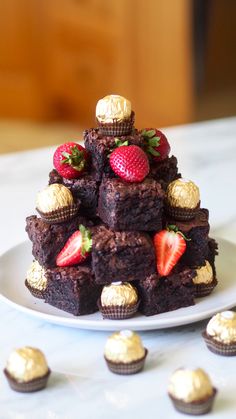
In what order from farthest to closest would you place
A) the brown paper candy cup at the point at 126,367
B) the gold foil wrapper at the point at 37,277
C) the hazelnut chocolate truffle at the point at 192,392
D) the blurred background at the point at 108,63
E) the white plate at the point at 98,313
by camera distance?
the blurred background at the point at 108,63 < the gold foil wrapper at the point at 37,277 < the white plate at the point at 98,313 < the brown paper candy cup at the point at 126,367 < the hazelnut chocolate truffle at the point at 192,392

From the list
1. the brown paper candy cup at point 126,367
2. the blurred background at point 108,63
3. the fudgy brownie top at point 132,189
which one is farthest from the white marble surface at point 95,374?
the blurred background at point 108,63

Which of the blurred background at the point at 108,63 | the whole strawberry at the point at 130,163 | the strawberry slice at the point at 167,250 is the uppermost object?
the whole strawberry at the point at 130,163

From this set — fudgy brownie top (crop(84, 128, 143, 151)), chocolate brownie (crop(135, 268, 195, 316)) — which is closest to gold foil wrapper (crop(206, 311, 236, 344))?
chocolate brownie (crop(135, 268, 195, 316))

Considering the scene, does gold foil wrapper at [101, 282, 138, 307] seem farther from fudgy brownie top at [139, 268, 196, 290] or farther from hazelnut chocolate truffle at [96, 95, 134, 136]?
hazelnut chocolate truffle at [96, 95, 134, 136]

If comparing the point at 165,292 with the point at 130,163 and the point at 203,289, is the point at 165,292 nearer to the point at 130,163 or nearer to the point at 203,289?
the point at 203,289

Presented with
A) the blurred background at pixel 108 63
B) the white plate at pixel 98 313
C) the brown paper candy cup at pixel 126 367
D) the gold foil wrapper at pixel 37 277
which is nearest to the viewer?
the brown paper candy cup at pixel 126 367

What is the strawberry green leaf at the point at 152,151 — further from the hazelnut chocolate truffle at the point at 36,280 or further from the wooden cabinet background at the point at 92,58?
the wooden cabinet background at the point at 92,58

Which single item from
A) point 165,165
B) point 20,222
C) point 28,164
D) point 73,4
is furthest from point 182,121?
point 165,165
